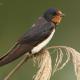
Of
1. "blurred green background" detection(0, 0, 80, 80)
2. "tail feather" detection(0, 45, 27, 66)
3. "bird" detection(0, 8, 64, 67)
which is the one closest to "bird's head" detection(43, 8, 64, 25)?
"bird" detection(0, 8, 64, 67)

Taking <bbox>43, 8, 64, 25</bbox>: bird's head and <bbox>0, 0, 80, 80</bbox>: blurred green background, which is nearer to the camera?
<bbox>43, 8, 64, 25</bbox>: bird's head

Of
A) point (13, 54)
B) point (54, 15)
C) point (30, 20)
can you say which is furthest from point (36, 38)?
point (30, 20)

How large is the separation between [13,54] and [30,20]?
1610 millimetres

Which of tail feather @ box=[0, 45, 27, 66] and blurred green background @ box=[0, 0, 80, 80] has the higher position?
tail feather @ box=[0, 45, 27, 66]

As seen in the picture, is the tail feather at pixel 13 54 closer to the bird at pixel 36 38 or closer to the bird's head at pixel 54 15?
the bird at pixel 36 38

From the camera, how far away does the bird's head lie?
251 cm

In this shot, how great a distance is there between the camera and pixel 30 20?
3770 millimetres

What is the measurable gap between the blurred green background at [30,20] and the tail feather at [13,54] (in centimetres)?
106

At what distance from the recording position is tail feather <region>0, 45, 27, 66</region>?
209 centimetres

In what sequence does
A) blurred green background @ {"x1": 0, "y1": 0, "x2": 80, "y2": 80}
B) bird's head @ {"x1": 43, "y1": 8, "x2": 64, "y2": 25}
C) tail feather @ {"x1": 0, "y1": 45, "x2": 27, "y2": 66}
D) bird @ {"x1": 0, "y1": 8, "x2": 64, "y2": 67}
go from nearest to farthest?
tail feather @ {"x1": 0, "y1": 45, "x2": 27, "y2": 66}, bird @ {"x1": 0, "y1": 8, "x2": 64, "y2": 67}, bird's head @ {"x1": 43, "y1": 8, "x2": 64, "y2": 25}, blurred green background @ {"x1": 0, "y1": 0, "x2": 80, "y2": 80}

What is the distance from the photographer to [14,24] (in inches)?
148

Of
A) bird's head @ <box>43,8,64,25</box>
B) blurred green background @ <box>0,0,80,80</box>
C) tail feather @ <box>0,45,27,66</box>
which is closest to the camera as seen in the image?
tail feather @ <box>0,45,27,66</box>

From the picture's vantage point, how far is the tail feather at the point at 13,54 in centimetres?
209

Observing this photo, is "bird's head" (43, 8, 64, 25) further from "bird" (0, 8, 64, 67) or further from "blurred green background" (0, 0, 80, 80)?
"blurred green background" (0, 0, 80, 80)
